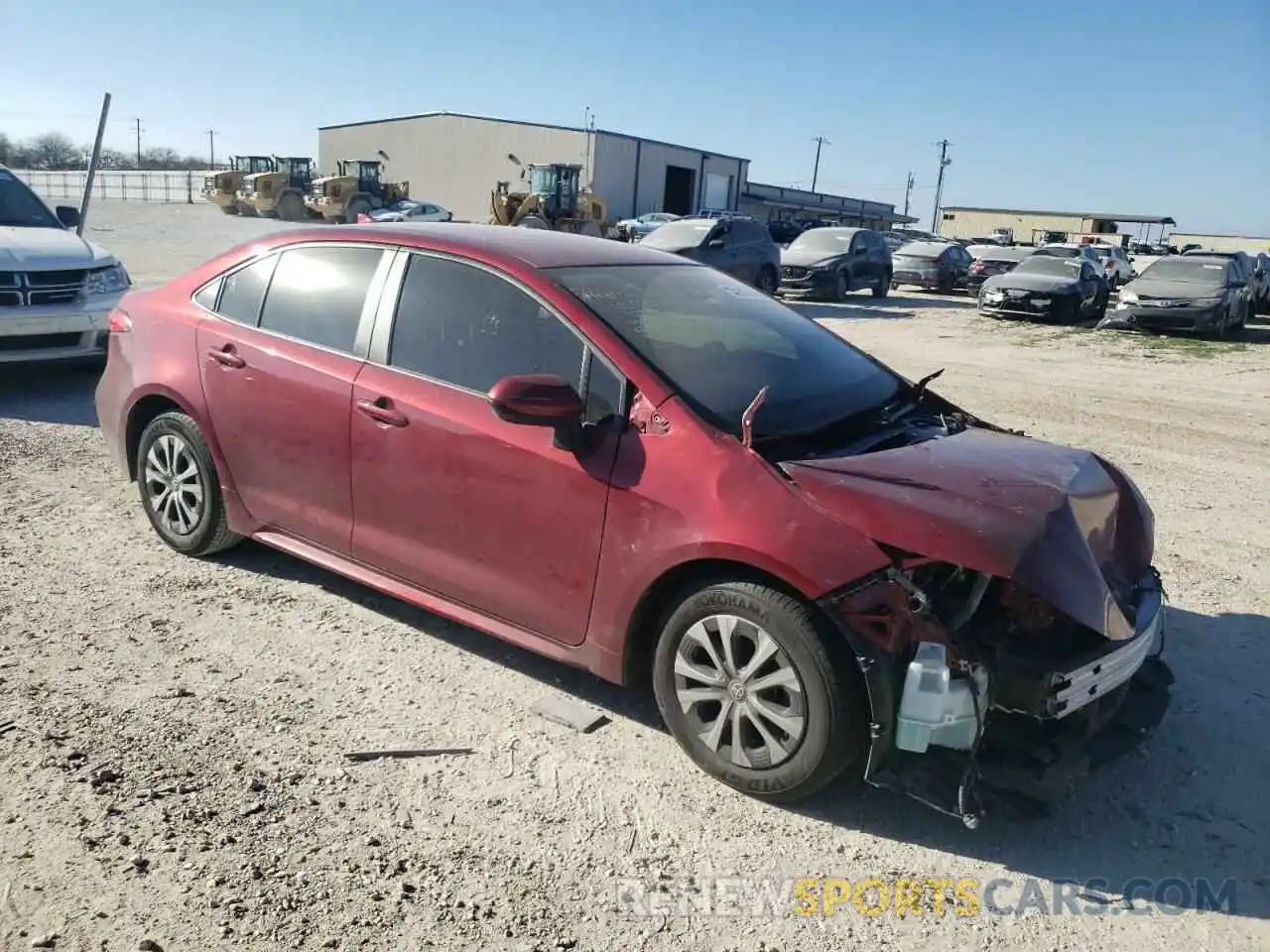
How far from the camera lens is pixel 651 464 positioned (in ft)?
10.4

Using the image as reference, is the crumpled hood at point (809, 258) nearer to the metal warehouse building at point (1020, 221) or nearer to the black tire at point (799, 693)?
the black tire at point (799, 693)

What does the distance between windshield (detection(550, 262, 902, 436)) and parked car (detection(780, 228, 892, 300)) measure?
16.5 m

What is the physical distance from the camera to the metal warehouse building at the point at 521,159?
2133 inches

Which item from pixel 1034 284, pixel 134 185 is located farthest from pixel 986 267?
pixel 134 185

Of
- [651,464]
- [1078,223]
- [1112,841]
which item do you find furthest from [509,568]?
[1078,223]

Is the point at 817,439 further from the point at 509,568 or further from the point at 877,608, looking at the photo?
the point at 509,568

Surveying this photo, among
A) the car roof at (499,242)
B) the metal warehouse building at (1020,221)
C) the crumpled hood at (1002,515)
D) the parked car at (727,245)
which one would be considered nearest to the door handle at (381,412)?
the car roof at (499,242)

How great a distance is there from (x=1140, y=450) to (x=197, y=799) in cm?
742

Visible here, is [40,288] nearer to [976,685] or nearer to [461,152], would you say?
[976,685]

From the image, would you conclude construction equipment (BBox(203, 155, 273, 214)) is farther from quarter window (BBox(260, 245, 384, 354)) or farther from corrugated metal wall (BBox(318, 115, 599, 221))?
quarter window (BBox(260, 245, 384, 354))

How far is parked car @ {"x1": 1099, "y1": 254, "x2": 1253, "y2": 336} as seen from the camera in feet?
55.4

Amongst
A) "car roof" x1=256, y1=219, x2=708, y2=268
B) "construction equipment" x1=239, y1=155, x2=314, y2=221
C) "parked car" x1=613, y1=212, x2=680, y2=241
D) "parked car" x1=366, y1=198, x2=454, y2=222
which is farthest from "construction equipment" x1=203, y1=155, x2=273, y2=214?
"car roof" x1=256, y1=219, x2=708, y2=268

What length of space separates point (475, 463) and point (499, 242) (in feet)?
3.29

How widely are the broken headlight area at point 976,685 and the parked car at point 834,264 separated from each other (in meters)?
17.9
